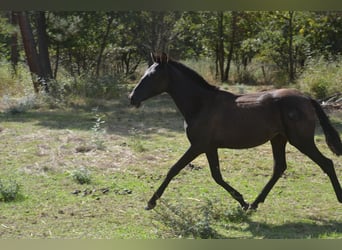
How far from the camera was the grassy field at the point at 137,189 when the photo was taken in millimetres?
4461

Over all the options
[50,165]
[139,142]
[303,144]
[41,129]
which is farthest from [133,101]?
[41,129]

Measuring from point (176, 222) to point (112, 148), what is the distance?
14.2 feet

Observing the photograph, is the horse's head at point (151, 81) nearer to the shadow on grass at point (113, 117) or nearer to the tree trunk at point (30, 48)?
the shadow on grass at point (113, 117)

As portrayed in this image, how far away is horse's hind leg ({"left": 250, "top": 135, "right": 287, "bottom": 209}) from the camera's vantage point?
510cm

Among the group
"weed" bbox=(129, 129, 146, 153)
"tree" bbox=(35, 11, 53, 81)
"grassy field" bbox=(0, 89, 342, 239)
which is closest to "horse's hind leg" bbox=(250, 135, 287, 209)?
"grassy field" bbox=(0, 89, 342, 239)

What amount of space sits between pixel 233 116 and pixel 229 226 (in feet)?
3.66

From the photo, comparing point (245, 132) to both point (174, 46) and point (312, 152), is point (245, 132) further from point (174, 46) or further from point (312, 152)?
point (174, 46)

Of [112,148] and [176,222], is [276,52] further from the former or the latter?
[176,222]

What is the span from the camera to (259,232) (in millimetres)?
4449

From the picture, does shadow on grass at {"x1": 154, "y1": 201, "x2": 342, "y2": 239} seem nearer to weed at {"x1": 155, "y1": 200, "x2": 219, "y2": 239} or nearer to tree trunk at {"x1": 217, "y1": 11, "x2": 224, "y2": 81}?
weed at {"x1": 155, "y1": 200, "x2": 219, "y2": 239}

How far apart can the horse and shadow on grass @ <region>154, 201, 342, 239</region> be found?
39 centimetres

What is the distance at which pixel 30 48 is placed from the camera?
1388 centimetres

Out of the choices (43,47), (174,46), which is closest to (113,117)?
(43,47)

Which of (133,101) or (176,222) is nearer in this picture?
(176,222)
